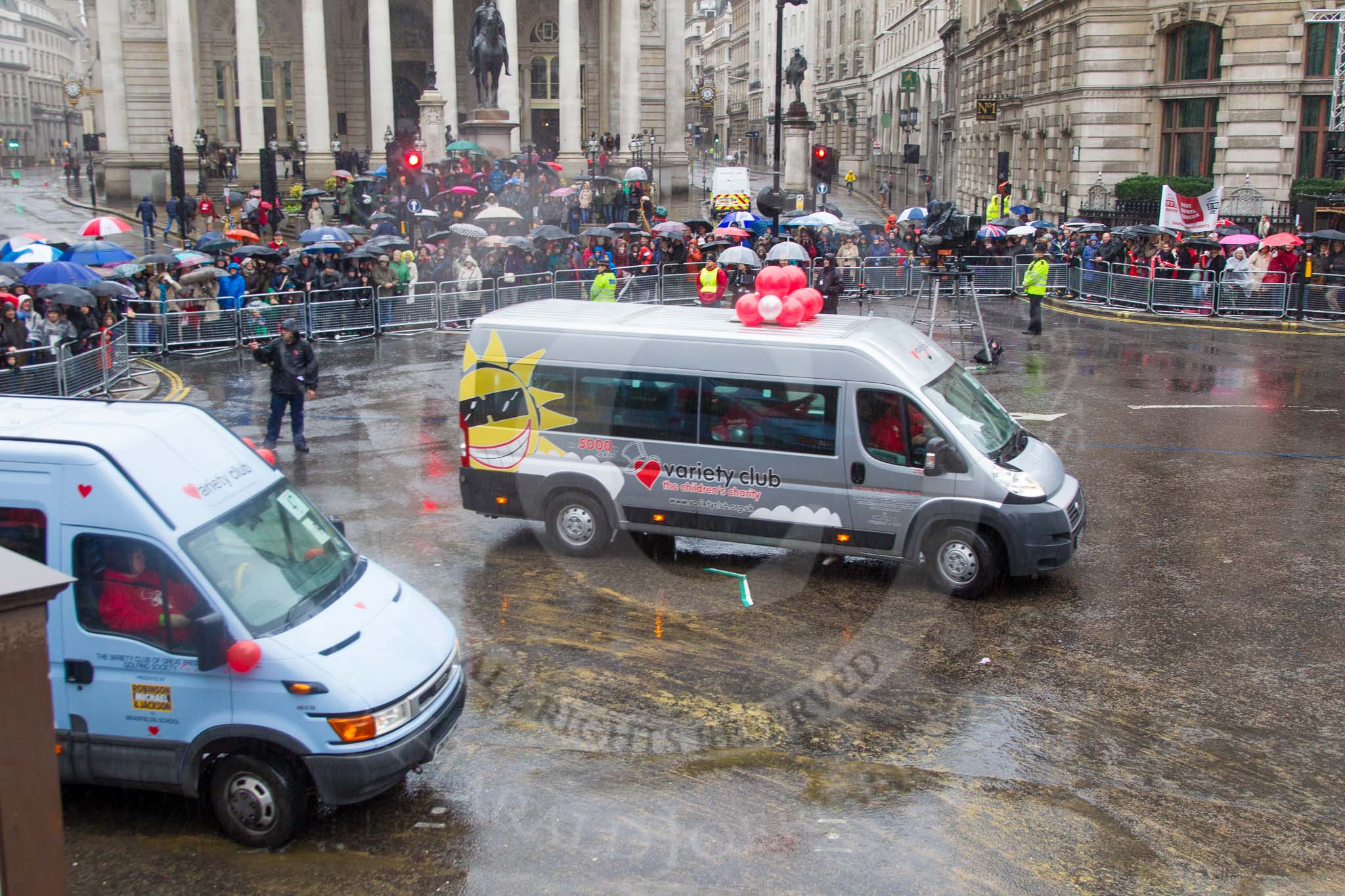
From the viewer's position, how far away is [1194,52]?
3972cm

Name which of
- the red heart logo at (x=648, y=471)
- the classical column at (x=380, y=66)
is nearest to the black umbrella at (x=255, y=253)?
the red heart logo at (x=648, y=471)

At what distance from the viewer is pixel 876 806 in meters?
7.31

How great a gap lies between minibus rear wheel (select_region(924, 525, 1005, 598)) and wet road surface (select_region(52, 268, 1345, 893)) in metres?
0.20

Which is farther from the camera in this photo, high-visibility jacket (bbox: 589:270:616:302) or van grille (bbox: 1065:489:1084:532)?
high-visibility jacket (bbox: 589:270:616:302)

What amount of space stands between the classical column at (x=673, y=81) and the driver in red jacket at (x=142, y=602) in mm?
55786

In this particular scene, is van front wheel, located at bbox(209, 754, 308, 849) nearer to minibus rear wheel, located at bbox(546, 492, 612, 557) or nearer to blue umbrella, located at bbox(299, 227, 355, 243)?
minibus rear wheel, located at bbox(546, 492, 612, 557)

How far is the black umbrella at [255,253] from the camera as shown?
25.3m

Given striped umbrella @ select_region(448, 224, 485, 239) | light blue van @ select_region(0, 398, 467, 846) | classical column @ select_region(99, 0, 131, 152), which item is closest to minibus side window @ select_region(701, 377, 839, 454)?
light blue van @ select_region(0, 398, 467, 846)

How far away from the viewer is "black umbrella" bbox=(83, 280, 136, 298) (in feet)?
67.2

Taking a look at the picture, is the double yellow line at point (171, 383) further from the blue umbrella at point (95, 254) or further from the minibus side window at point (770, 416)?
the minibus side window at point (770, 416)

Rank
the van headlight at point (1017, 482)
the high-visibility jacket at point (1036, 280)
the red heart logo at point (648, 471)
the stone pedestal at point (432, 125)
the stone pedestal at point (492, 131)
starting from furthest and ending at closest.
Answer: the stone pedestal at point (492, 131)
the stone pedestal at point (432, 125)
the high-visibility jacket at point (1036, 280)
the red heart logo at point (648, 471)
the van headlight at point (1017, 482)

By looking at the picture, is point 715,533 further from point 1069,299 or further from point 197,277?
point 1069,299

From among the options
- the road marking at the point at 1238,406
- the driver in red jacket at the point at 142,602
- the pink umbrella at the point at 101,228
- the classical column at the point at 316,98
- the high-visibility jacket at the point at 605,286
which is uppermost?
the classical column at the point at 316,98

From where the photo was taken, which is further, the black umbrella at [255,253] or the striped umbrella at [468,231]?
the striped umbrella at [468,231]
